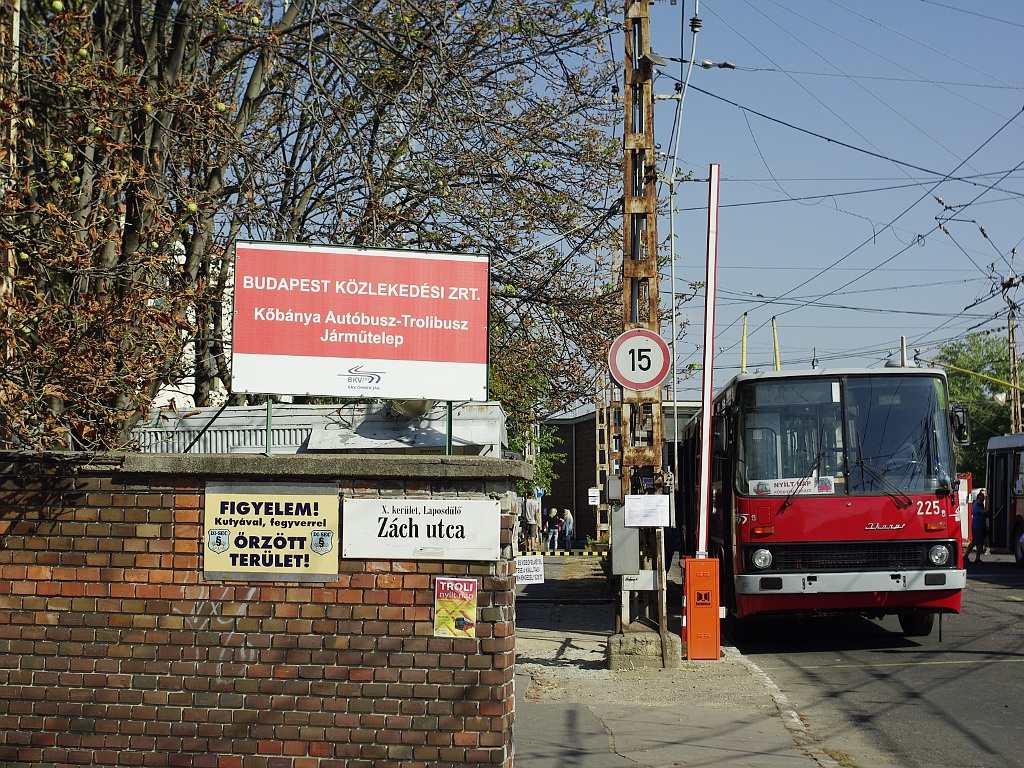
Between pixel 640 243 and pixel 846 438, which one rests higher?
pixel 640 243

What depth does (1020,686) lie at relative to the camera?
10195 millimetres

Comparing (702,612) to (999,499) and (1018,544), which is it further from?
(999,499)

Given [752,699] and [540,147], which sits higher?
[540,147]

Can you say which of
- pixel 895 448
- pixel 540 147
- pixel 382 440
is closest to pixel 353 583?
pixel 382 440

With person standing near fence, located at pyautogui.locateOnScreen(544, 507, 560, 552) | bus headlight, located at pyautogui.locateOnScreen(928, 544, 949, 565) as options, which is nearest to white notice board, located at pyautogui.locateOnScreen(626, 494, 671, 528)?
bus headlight, located at pyautogui.locateOnScreen(928, 544, 949, 565)

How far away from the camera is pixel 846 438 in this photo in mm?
12516

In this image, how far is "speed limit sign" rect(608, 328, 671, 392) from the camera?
11273mm

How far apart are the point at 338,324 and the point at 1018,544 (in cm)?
2389

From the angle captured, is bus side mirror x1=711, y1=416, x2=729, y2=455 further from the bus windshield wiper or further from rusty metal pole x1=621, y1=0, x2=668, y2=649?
the bus windshield wiper

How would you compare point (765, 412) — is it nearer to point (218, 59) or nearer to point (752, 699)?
point (752, 699)

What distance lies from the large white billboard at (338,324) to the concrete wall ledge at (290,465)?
541 millimetres

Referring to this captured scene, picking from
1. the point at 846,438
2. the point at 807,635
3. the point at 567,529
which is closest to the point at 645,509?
the point at 846,438

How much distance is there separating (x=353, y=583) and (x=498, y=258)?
880 centimetres

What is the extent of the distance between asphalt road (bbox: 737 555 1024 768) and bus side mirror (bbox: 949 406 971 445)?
235cm
